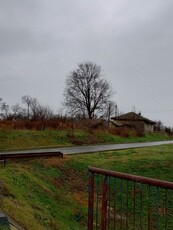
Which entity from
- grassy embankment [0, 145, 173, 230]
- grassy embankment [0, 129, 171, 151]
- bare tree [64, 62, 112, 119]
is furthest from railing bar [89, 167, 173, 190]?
bare tree [64, 62, 112, 119]

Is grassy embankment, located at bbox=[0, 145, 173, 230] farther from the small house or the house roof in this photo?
the house roof

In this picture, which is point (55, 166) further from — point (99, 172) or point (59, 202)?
point (99, 172)

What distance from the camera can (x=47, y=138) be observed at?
30.9 metres

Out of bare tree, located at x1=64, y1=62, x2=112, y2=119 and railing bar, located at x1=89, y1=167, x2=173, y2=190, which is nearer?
railing bar, located at x1=89, y1=167, x2=173, y2=190

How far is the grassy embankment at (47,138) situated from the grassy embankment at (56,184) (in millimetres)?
8234

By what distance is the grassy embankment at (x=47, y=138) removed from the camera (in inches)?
1059

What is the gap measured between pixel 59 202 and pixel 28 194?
167 centimetres

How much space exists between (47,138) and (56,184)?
17.0m

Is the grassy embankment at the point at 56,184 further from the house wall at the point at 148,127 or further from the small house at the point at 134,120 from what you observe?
the house wall at the point at 148,127

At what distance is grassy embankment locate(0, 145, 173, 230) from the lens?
813cm

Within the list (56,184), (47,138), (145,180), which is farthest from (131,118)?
(145,180)

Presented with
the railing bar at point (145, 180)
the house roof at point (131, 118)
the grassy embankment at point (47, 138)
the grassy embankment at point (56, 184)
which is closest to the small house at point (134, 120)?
the house roof at point (131, 118)

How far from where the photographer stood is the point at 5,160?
1488 centimetres

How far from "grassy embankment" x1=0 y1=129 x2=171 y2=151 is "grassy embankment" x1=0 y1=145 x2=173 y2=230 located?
27.0 feet
